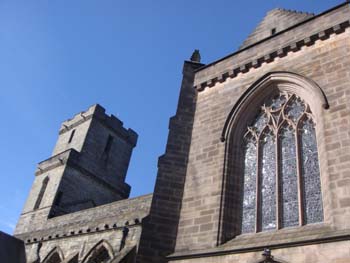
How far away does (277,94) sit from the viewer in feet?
27.8

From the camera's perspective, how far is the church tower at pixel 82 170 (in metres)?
23.8

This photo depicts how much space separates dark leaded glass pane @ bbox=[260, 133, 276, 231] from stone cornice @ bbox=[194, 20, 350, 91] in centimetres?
180

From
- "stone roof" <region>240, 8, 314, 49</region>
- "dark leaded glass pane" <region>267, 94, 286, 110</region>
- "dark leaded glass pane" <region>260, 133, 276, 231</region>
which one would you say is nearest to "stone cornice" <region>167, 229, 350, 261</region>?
"dark leaded glass pane" <region>260, 133, 276, 231</region>

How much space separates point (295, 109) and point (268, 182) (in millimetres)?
1610

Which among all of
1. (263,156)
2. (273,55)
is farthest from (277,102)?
(263,156)

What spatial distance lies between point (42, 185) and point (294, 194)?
21.4 metres

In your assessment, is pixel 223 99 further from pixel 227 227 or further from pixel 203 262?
pixel 203 262

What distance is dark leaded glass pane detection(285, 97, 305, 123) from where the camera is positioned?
25.6 feet

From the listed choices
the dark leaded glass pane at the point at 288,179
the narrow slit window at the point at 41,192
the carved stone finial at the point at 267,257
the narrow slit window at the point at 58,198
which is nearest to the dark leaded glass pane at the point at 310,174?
the dark leaded glass pane at the point at 288,179

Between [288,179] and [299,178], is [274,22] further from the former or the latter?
[299,178]

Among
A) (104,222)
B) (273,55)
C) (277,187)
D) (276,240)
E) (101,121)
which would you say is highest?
(101,121)

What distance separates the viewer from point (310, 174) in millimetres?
6918

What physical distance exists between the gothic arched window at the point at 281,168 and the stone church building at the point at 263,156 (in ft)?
0.06

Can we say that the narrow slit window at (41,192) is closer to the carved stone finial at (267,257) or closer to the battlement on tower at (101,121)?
the battlement on tower at (101,121)
